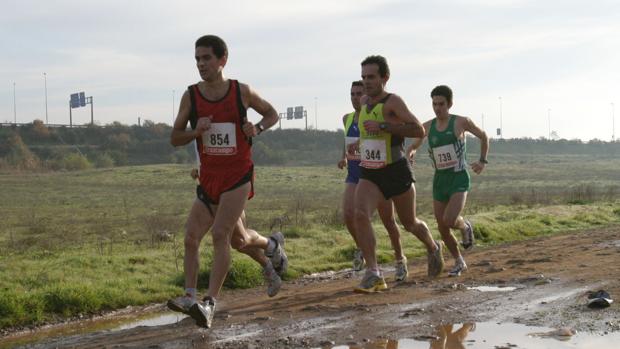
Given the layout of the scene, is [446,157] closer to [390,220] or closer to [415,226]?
[415,226]

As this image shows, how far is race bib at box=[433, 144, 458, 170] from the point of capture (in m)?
10.9

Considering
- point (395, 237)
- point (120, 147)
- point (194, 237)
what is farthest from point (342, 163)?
point (120, 147)

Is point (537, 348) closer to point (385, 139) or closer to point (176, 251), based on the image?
point (385, 139)

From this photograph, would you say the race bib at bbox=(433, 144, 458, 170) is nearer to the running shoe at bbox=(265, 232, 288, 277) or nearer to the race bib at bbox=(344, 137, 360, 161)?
the race bib at bbox=(344, 137, 360, 161)

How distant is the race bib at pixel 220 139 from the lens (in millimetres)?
7234

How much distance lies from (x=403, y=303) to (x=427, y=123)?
337 cm

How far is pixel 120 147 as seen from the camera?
330ft

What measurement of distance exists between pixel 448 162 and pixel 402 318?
372 centimetres

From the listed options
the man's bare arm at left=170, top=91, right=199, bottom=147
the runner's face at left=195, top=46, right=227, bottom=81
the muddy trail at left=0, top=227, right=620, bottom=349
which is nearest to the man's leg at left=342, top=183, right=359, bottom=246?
the muddy trail at left=0, top=227, right=620, bottom=349

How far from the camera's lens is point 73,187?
51750 mm

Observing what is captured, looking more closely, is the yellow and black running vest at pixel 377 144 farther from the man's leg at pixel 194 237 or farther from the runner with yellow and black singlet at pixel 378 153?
the man's leg at pixel 194 237

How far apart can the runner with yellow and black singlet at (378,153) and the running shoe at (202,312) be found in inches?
97.5

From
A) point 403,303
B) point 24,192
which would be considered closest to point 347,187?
point 403,303

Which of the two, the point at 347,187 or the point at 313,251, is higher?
the point at 347,187
